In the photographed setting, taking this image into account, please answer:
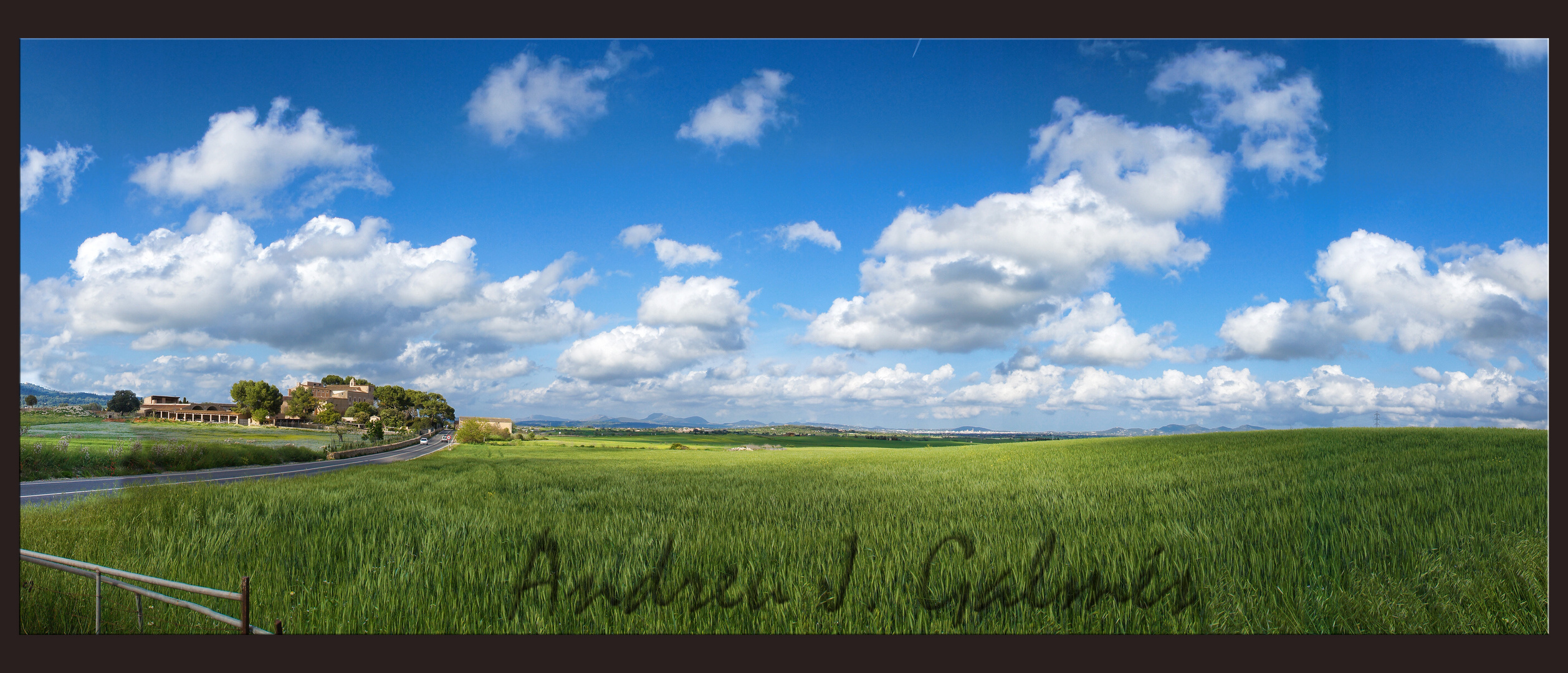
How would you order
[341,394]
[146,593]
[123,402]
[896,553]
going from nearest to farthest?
[146,593], [896,553], [123,402], [341,394]

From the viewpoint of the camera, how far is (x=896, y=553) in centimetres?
502

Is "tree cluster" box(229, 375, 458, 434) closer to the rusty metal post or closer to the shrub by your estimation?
the shrub

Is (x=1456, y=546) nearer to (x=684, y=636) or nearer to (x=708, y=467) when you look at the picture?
(x=684, y=636)

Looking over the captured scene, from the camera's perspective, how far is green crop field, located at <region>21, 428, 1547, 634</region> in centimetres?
425

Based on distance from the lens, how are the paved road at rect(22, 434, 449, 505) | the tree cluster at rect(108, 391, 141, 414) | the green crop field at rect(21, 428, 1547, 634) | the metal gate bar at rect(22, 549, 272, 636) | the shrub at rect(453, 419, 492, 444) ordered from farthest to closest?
1. the shrub at rect(453, 419, 492, 444)
2. the paved road at rect(22, 434, 449, 505)
3. the tree cluster at rect(108, 391, 141, 414)
4. the green crop field at rect(21, 428, 1547, 634)
5. the metal gate bar at rect(22, 549, 272, 636)

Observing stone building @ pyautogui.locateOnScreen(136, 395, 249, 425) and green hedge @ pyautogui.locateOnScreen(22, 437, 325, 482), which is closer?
stone building @ pyautogui.locateOnScreen(136, 395, 249, 425)

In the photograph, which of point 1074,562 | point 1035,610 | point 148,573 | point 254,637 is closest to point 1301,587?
point 1074,562

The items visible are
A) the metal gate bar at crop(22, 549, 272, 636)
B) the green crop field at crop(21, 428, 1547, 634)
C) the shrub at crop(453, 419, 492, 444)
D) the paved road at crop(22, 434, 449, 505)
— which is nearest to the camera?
the metal gate bar at crop(22, 549, 272, 636)

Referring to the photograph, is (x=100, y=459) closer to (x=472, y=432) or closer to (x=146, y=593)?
(x=472, y=432)

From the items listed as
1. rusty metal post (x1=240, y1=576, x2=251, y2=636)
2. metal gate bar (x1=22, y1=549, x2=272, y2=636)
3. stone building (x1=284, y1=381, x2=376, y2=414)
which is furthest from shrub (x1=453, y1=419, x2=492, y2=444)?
rusty metal post (x1=240, y1=576, x2=251, y2=636)

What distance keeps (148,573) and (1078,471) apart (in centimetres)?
1096

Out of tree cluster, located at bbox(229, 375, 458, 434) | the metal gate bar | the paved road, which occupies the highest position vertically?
tree cluster, located at bbox(229, 375, 458, 434)

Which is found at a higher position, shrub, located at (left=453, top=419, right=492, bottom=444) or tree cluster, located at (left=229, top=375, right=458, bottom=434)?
tree cluster, located at (left=229, top=375, right=458, bottom=434)

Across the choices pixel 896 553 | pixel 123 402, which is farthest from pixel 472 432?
pixel 896 553
